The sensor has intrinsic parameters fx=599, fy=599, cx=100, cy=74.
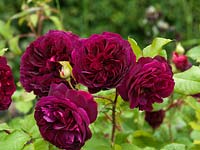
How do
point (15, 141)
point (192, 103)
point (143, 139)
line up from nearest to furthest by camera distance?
point (15, 141) → point (192, 103) → point (143, 139)

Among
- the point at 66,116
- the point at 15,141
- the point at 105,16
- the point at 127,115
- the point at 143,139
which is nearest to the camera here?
the point at 66,116

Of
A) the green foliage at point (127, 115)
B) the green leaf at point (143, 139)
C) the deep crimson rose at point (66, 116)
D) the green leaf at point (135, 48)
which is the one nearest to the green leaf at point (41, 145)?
the green foliage at point (127, 115)

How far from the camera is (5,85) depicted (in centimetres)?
113

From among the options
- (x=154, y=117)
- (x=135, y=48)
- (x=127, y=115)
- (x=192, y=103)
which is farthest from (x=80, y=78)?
(x=127, y=115)

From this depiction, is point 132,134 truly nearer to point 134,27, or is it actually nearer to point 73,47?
point 73,47

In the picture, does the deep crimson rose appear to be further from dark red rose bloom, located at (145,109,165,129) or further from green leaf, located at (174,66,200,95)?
dark red rose bloom, located at (145,109,165,129)

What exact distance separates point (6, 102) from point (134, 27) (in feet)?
11.3

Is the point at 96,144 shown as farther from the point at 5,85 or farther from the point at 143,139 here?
the point at 143,139

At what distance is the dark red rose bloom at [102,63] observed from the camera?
40.2 inches

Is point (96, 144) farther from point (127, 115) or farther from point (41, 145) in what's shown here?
point (127, 115)

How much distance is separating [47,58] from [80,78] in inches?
3.7

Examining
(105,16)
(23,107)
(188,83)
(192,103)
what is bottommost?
(105,16)

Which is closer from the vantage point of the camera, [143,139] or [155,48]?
[155,48]

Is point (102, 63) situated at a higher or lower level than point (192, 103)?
higher
